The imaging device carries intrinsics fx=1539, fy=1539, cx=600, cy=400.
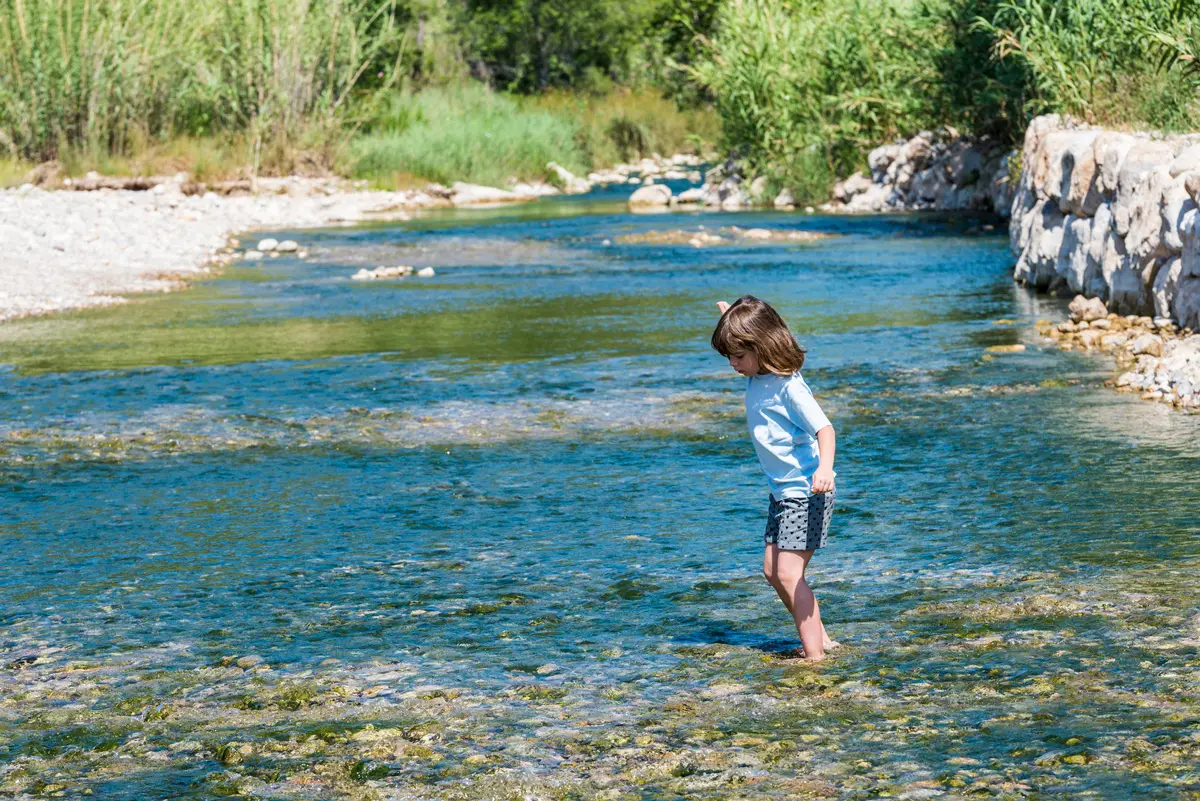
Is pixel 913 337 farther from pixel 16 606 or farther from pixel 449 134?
pixel 449 134

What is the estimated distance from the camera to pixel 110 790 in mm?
4152

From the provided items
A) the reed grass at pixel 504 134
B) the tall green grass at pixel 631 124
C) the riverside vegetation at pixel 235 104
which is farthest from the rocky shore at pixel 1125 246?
the tall green grass at pixel 631 124

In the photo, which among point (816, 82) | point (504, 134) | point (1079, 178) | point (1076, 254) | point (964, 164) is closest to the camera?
point (1079, 178)

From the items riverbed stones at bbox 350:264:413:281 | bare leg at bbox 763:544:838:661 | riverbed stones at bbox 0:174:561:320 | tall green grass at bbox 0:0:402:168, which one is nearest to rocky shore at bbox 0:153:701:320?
riverbed stones at bbox 0:174:561:320

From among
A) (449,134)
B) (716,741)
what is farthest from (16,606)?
(449,134)

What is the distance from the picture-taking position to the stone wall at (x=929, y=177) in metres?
28.1

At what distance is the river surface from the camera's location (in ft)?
14.1

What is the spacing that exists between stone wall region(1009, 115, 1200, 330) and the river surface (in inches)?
43.0

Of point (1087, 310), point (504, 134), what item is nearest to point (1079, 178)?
point (1087, 310)

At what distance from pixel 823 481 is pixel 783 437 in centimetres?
27

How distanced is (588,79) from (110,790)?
56.8 meters

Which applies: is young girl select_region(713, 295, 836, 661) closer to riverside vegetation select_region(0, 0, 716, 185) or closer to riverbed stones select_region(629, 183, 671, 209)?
riverside vegetation select_region(0, 0, 716, 185)

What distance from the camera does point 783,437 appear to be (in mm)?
5137

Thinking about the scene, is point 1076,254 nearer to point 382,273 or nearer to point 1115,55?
point 1115,55
